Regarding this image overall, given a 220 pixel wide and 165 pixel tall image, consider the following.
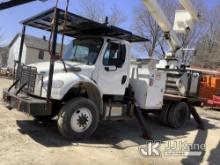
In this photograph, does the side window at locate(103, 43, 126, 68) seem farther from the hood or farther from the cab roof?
the hood

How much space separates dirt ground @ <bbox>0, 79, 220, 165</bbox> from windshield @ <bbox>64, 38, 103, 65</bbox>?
6.34ft

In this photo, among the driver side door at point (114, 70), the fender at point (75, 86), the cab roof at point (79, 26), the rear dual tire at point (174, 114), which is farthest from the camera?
the rear dual tire at point (174, 114)

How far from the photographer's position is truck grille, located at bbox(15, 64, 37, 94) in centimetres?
788

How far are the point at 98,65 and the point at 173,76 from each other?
4.08m

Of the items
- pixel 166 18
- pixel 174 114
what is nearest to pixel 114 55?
pixel 166 18

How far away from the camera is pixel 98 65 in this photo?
8.55 meters

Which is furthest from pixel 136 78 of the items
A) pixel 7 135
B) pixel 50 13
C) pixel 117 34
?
pixel 7 135

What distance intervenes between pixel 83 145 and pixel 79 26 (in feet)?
10.6

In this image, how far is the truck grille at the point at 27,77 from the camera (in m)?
7.88

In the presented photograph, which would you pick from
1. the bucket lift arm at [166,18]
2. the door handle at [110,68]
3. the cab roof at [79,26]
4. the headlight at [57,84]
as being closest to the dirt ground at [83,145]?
the headlight at [57,84]

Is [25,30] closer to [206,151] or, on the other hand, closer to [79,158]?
[79,158]

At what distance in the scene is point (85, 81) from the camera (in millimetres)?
7922

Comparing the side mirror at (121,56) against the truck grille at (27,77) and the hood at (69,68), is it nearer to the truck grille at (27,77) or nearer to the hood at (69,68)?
the hood at (69,68)
